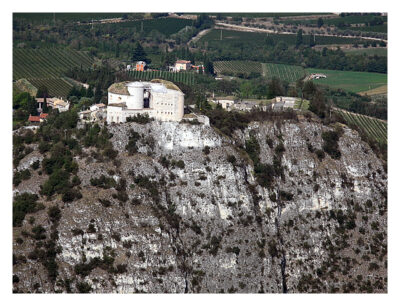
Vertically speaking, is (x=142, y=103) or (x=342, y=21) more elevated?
(x=342, y=21)

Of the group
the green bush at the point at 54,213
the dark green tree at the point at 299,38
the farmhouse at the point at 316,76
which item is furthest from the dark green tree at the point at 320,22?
the green bush at the point at 54,213

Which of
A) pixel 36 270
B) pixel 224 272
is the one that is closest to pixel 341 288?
pixel 224 272

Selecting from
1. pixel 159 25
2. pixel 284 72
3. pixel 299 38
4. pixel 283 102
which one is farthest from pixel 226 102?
pixel 159 25

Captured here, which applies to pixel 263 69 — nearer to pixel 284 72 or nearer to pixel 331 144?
pixel 284 72

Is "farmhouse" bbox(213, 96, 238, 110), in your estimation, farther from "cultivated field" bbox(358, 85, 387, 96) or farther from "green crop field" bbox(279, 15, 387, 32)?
"green crop field" bbox(279, 15, 387, 32)

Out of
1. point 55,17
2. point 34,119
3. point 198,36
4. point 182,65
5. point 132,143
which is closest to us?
point 132,143

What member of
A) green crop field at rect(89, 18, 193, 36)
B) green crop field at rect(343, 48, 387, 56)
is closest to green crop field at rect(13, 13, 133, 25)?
green crop field at rect(89, 18, 193, 36)

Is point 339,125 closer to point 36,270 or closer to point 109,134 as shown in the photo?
point 109,134
